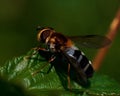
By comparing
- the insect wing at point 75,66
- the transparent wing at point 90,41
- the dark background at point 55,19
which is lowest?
the dark background at point 55,19

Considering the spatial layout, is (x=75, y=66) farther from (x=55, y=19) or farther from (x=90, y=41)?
(x=55, y=19)

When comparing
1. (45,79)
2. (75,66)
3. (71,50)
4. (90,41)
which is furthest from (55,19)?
(45,79)

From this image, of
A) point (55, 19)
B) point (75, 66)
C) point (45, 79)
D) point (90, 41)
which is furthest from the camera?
point (55, 19)

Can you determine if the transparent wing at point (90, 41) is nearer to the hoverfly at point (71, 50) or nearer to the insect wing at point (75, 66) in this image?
the hoverfly at point (71, 50)

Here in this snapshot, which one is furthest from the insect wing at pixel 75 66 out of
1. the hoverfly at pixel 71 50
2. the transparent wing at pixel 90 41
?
the transparent wing at pixel 90 41

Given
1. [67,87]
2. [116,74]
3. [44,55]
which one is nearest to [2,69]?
→ [67,87]

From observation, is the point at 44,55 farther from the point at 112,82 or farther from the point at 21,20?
the point at 21,20
